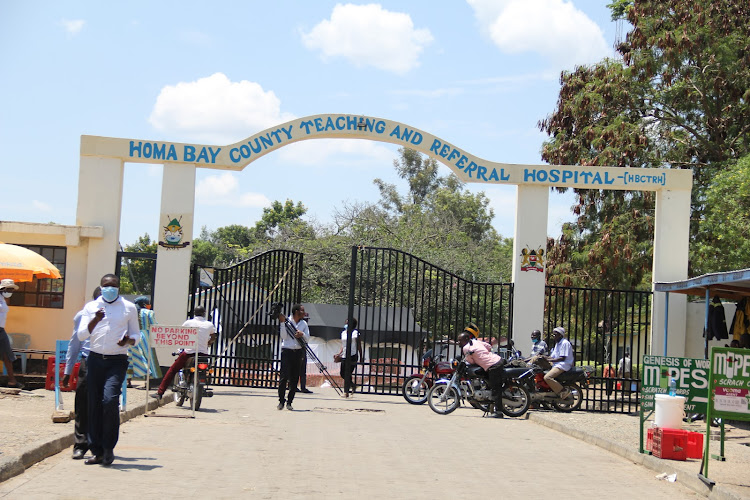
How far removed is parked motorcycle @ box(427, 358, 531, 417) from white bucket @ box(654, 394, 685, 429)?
5.54 meters

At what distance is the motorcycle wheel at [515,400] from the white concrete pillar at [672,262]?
351 cm

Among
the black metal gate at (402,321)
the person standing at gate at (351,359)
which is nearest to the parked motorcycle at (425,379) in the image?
the black metal gate at (402,321)

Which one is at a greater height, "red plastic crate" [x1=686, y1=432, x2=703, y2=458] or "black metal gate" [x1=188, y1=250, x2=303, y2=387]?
"black metal gate" [x1=188, y1=250, x2=303, y2=387]

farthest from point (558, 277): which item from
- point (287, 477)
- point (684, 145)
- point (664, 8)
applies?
point (287, 477)

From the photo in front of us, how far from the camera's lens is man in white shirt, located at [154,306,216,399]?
1382 centimetres

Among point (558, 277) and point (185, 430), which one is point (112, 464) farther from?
point (558, 277)

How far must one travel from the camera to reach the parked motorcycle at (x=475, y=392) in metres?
15.6

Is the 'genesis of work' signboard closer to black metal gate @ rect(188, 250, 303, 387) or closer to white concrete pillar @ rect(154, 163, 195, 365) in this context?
black metal gate @ rect(188, 250, 303, 387)

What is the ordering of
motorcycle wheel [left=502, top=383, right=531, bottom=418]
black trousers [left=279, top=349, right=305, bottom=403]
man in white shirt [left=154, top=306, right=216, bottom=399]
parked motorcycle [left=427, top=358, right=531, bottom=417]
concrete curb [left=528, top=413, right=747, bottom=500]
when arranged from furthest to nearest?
motorcycle wheel [left=502, top=383, right=531, bottom=418], parked motorcycle [left=427, top=358, right=531, bottom=417], black trousers [left=279, top=349, right=305, bottom=403], man in white shirt [left=154, top=306, right=216, bottom=399], concrete curb [left=528, top=413, right=747, bottom=500]

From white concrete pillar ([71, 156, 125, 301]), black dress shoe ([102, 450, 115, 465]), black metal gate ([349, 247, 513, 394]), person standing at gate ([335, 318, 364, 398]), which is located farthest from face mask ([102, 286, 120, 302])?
person standing at gate ([335, 318, 364, 398])

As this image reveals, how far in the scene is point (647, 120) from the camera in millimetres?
27766

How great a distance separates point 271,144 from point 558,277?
13.4 meters

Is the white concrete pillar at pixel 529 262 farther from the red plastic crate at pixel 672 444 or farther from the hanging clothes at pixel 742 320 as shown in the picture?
the red plastic crate at pixel 672 444

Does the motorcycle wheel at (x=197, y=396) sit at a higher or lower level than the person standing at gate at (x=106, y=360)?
lower
